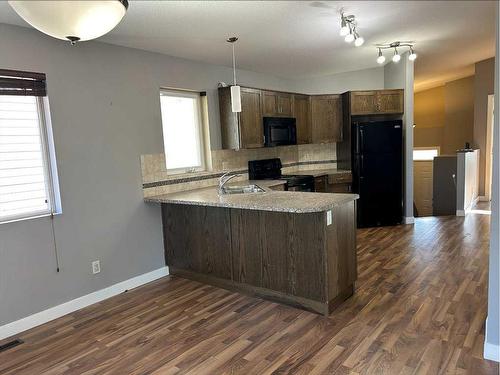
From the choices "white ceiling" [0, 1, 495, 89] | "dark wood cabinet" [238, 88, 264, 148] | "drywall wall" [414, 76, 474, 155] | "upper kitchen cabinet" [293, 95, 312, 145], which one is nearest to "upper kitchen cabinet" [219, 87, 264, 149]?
"dark wood cabinet" [238, 88, 264, 148]

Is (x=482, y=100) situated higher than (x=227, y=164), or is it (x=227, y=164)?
(x=482, y=100)

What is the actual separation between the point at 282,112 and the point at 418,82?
4.11 meters

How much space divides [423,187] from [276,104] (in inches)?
210

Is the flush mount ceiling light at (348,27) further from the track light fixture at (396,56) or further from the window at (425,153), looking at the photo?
the window at (425,153)

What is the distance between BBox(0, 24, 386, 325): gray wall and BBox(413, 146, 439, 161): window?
708 centimetres

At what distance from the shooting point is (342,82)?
6.04 metres

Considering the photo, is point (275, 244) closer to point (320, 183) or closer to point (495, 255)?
point (495, 255)

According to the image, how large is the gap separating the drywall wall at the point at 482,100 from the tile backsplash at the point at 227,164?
3.15 meters

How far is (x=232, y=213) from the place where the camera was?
332 cm

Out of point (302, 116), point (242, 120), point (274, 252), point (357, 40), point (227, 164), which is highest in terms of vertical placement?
point (357, 40)

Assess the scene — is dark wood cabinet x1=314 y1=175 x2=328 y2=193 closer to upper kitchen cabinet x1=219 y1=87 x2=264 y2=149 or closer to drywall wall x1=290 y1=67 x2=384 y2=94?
upper kitchen cabinet x1=219 y1=87 x2=264 y2=149

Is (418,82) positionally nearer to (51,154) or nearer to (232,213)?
(232,213)

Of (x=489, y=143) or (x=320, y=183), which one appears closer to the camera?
(x=320, y=183)

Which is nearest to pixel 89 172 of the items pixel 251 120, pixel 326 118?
pixel 251 120
